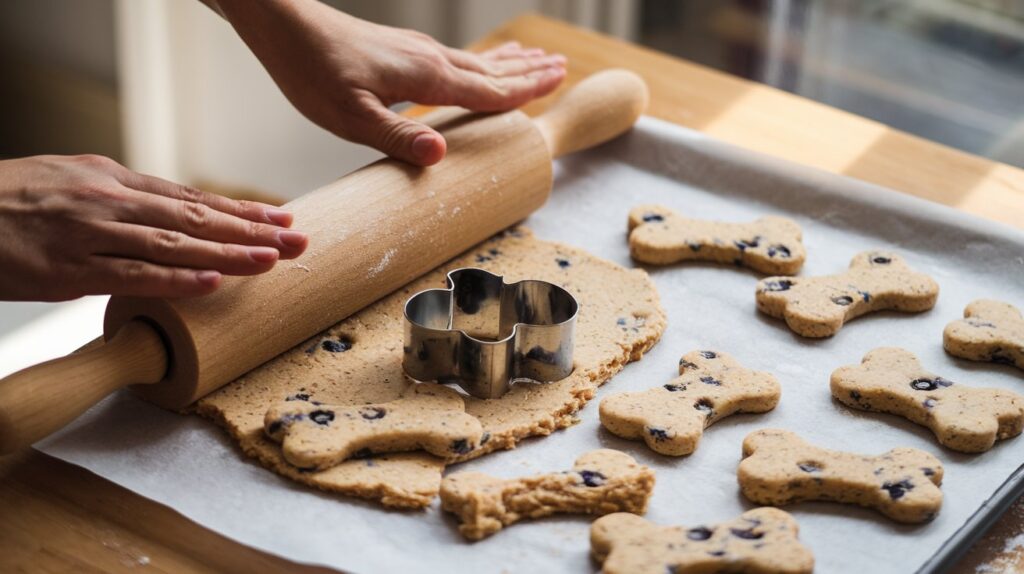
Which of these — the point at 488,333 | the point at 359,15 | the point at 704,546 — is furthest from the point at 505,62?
the point at 359,15

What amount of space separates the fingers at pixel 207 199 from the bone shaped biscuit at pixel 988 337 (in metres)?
0.87

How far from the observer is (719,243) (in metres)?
1.78

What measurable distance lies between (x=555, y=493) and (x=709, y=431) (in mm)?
243

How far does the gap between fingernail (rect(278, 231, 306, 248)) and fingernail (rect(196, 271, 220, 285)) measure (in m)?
0.11

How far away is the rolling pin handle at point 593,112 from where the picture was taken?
6.41 feet

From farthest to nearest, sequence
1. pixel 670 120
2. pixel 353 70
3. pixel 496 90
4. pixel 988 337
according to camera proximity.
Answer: pixel 670 120 < pixel 496 90 < pixel 353 70 < pixel 988 337

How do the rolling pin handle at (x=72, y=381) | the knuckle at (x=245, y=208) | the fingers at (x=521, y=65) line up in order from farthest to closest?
the fingers at (x=521, y=65), the knuckle at (x=245, y=208), the rolling pin handle at (x=72, y=381)

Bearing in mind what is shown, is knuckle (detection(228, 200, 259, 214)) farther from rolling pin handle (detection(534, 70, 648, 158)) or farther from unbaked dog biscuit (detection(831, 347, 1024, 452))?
unbaked dog biscuit (detection(831, 347, 1024, 452))

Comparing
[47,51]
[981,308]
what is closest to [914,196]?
[981,308]

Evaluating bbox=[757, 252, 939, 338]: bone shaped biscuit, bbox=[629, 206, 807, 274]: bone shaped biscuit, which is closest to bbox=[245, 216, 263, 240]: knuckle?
bbox=[629, 206, 807, 274]: bone shaped biscuit

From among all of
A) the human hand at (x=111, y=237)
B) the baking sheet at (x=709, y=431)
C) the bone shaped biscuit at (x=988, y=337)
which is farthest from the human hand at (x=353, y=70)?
the bone shaped biscuit at (x=988, y=337)

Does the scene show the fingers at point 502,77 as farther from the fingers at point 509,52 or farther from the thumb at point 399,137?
the thumb at point 399,137

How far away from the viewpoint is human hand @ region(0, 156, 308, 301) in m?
1.38

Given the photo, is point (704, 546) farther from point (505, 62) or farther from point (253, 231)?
Result: point (505, 62)
